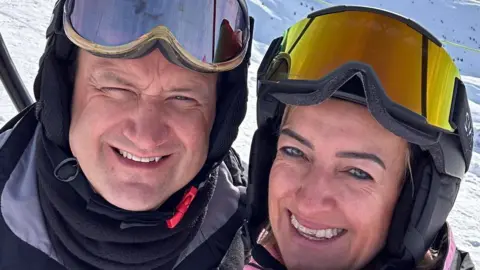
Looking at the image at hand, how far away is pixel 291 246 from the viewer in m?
1.97

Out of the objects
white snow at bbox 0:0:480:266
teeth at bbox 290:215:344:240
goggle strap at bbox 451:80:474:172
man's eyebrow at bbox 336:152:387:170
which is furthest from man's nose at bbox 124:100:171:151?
white snow at bbox 0:0:480:266

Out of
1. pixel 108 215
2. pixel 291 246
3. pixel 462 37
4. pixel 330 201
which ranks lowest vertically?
pixel 462 37

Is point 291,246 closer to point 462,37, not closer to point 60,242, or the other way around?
point 60,242

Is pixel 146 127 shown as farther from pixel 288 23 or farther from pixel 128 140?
pixel 288 23

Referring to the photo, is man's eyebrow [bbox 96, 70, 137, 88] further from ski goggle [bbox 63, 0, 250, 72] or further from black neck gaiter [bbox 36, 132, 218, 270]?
black neck gaiter [bbox 36, 132, 218, 270]

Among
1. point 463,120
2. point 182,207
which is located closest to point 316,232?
point 463,120

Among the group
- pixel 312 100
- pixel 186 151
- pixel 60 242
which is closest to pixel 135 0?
pixel 186 151

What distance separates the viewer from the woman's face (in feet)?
6.02

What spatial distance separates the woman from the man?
0.45m

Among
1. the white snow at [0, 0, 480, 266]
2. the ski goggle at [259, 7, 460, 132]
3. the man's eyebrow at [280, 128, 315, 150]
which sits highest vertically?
the ski goggle at [259, 7, 460, 132]

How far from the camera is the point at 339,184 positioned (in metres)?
1.87

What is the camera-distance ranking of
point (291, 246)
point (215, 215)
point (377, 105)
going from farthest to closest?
point (215, 215)
point (291, 246)
point (377, 105)

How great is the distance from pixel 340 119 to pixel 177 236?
938 mm

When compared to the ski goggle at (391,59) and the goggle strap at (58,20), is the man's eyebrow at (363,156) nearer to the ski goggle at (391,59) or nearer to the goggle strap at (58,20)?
the ski goggle at (391,59)
